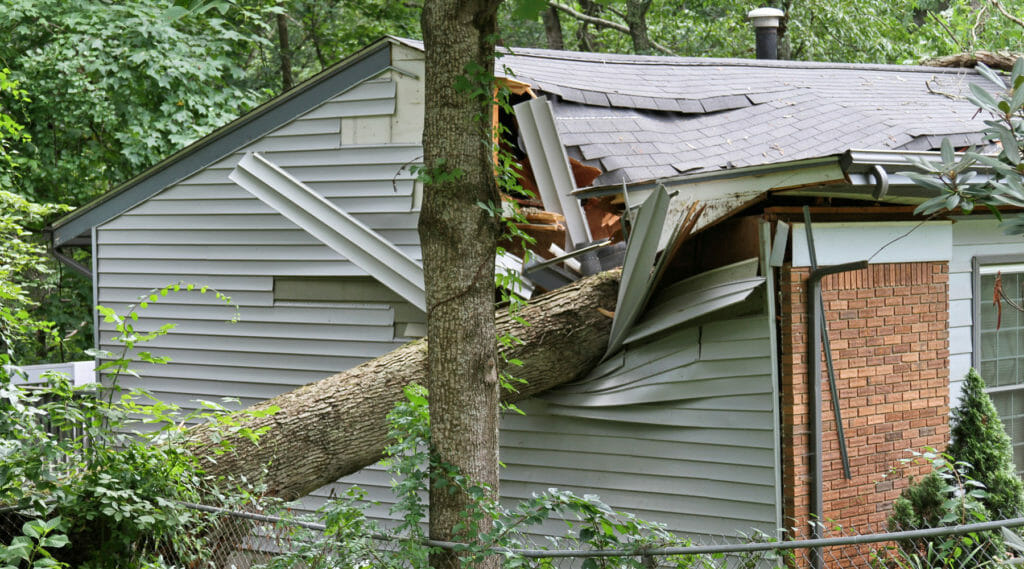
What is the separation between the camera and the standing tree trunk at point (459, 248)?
13.3 ft

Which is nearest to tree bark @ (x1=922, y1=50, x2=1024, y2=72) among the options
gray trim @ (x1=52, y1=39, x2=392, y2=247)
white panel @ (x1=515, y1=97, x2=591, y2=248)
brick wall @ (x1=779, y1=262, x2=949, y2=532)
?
brick wall @ (x1=779, y1=262, x2=949, y2=532)

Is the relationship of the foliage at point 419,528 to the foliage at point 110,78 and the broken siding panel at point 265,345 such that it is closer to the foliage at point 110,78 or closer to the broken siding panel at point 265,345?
the broken siding panel at point 265,345

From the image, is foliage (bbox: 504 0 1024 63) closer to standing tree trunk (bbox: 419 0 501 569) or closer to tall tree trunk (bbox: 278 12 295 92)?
tall tree trunk (bbox: 278 12 295 92)

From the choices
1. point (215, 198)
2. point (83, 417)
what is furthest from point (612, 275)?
point (215, 198)

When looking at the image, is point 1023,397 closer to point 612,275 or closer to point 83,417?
point 612,275

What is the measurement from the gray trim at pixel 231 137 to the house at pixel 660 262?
0.03 m

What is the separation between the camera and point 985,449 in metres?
6.68

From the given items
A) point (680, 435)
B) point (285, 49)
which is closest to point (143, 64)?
point (285, 49)

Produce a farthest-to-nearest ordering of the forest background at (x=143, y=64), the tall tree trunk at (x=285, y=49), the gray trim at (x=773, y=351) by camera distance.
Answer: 1. the tall tree trunk at (x=285, y=49)
2. the forest background at (x=143, y=64)
3. the gray trim at (x=773, y=351)

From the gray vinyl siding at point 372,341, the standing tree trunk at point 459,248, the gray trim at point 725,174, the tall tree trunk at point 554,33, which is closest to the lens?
the standing tree trunk at point 459,248

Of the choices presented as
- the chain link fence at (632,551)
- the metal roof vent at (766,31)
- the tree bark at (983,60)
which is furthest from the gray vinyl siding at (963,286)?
the metal roof vent at (766,31)

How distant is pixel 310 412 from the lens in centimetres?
669

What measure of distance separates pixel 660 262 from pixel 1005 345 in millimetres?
3260

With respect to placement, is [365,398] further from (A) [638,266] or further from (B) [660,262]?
(B) [660,262]
